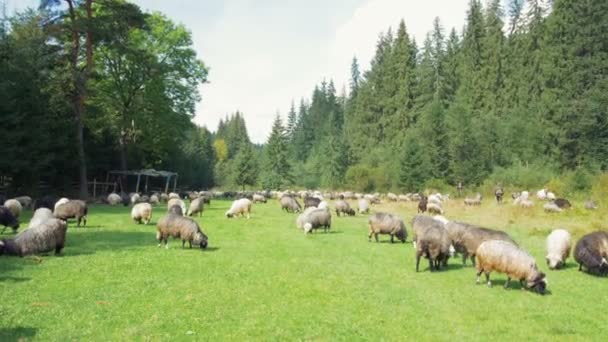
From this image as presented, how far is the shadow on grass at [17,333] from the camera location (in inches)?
313

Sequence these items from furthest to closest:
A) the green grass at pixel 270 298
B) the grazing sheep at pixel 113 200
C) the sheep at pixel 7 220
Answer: the grazing sheep at pixel 113 200 < the sheep at pixel 7 220 < the green grass at pixel 270 298

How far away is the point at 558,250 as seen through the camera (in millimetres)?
16328

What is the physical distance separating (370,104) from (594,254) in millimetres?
79635

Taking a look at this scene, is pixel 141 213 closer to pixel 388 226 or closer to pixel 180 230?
pixel 180 230

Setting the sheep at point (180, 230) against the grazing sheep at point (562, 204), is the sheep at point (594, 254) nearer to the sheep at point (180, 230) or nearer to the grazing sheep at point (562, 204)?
the sheep at point (180, 230)

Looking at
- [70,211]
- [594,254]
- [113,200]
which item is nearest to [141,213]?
[70,211]

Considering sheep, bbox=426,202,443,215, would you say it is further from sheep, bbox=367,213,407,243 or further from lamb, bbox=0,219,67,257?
lamb, bbox=0,219,67,257

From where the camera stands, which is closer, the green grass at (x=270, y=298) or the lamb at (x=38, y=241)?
the green grass at (x=270, y=298)

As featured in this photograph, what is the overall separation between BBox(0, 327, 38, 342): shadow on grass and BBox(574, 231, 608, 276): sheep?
1513 centimetres

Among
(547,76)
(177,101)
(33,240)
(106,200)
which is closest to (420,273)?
(33,240)

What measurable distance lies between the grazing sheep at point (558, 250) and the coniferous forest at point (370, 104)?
31.3 metres

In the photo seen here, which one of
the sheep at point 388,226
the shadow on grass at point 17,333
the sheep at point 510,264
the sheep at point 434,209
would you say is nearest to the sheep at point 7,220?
the shadow on grass at point 17,333

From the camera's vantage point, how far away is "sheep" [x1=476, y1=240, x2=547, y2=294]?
1238 centimetres

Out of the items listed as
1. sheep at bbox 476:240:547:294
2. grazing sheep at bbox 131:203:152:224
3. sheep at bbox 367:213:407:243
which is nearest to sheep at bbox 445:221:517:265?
sheep at bbox 476:240:547:294
